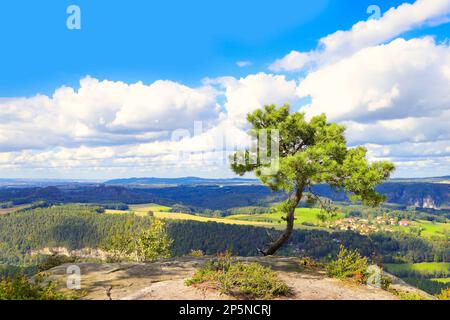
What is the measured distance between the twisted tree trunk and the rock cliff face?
9.26ft

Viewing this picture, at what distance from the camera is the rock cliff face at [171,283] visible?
1371 centimetres

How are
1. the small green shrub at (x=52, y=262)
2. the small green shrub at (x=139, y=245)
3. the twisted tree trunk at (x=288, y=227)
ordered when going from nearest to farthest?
the twisted tree trunk at (x=288, y=227)
the small green shrub at (x=52, y=262)
the small green shrub at (x=139, y=245)

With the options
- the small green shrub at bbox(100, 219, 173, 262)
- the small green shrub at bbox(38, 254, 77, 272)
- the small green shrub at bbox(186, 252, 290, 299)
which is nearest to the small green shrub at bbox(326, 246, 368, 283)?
the small green shrub at bbox(186, 252, 290, 299)

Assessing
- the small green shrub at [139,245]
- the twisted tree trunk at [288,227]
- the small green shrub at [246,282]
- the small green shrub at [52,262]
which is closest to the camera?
the small green shrub at [246,282]

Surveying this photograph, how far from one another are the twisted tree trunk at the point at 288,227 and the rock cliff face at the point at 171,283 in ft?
9.26

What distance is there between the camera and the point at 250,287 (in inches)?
537

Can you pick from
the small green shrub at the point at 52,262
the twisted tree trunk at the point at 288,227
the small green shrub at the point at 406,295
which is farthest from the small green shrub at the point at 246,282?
the small green shrub at the point at 52,262

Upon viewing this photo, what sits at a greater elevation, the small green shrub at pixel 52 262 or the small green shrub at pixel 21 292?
the small green shrub at pixel 21 292

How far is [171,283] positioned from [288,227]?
10.7 m

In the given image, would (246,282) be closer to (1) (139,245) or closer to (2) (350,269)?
(2) (350,269)

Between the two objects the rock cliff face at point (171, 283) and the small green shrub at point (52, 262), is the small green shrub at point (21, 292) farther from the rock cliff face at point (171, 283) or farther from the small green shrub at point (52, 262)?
the small green shrub at point (52, 262)
